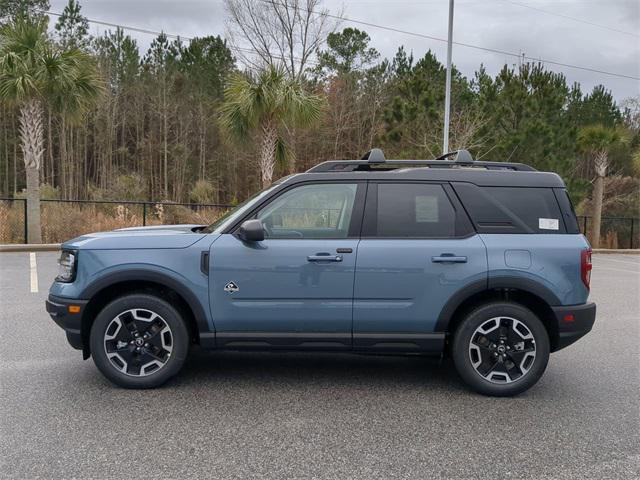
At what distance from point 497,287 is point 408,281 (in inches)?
28.9

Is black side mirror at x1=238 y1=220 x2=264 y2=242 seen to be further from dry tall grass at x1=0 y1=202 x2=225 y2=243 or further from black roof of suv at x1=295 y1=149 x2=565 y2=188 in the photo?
dry tall grass at x1=0 y1=202 x2=225 y2=243

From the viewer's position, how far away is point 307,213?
4.87m

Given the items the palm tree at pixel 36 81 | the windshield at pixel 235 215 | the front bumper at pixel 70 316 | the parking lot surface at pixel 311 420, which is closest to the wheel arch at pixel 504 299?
the parking lot surface at pixel 311 420

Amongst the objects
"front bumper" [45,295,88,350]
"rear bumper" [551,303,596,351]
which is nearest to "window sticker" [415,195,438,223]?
"rear bumper" [551,303,596,351]

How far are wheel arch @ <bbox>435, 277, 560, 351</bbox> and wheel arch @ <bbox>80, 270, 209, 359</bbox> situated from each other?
201cm

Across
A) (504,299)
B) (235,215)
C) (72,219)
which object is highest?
(235,215)

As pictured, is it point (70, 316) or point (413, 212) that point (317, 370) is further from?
point (70, 316)

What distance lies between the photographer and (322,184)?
183 inches

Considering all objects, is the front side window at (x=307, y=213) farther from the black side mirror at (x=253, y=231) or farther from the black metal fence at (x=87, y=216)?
the black metal fence at (x=87, y=216)

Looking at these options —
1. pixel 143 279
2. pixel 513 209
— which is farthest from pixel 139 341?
pixel 513 209

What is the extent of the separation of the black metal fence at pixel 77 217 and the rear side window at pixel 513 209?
14715 mm

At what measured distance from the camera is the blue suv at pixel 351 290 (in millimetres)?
4383

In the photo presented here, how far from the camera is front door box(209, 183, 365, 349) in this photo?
4.38m

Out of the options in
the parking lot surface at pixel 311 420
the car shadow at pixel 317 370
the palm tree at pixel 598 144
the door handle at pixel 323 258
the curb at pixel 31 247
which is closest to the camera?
the parking lot surface at pixel 311 420
